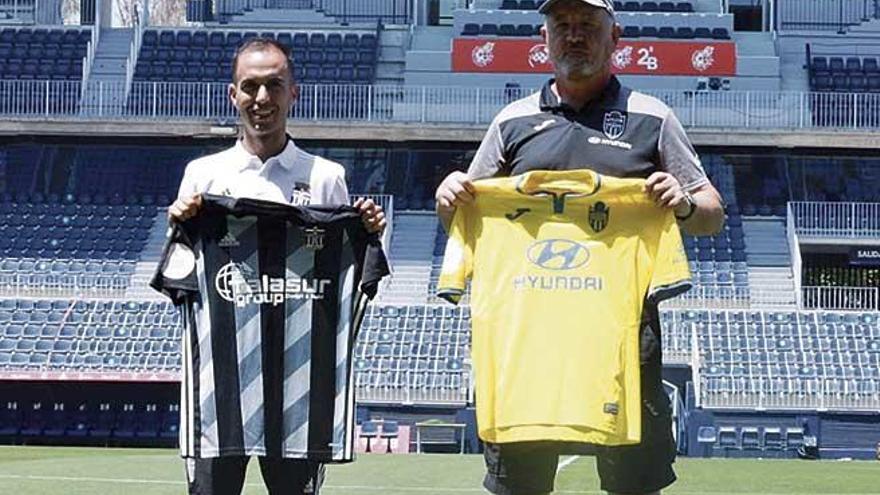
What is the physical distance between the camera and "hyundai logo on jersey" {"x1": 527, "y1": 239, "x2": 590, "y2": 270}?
5.58 metres

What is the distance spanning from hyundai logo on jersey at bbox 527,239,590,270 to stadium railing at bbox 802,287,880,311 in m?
22.5

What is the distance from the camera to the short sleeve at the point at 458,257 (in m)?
5.63

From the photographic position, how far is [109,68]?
99.7 ft

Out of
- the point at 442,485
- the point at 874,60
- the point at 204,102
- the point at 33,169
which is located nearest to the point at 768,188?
the point at 874,60

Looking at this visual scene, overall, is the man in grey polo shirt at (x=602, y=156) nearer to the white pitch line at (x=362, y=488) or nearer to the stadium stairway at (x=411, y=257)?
the white pitch line at (x=362, y=488)

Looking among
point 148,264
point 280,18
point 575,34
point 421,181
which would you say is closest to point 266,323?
point 575,34

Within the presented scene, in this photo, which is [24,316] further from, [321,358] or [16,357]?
[321,358]

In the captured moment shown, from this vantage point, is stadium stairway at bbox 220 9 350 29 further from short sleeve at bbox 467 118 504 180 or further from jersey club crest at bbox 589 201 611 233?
jersey club crest at bbox 589 201 611 233

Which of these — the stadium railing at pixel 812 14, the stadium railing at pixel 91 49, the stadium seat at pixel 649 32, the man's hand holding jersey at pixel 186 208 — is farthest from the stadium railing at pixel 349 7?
the man's hand holding jersey at pixel 186 208

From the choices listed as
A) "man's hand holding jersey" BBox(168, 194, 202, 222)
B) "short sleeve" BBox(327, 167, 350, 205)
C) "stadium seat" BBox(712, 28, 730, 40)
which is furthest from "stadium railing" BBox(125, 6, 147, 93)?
"man's hand holding jersey" BBox(168, 194, 202, 222)

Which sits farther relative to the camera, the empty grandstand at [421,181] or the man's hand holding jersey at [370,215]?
the empty grandstand at [421,181]

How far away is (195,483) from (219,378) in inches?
12.9

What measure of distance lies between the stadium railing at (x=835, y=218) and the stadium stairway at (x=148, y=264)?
30.8ft

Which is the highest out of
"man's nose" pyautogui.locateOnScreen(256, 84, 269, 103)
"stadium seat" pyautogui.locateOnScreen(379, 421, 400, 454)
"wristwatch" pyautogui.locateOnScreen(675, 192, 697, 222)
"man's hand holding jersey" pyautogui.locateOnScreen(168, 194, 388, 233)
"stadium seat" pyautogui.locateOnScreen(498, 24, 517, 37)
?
"man's nose" pyautogui.locateOnScreen(256, 84, 269, 103)
